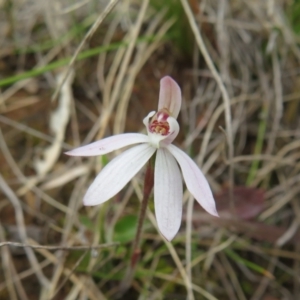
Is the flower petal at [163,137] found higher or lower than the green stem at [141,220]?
higher

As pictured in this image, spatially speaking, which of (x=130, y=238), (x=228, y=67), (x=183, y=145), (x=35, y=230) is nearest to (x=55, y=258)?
(x=35, y=230)

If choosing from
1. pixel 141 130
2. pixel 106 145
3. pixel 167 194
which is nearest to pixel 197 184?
pixel 167 194

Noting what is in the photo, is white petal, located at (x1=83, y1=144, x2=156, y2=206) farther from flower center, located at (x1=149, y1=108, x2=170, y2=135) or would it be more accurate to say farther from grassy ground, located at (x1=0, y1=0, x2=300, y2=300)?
grassy ground, located at (x1=0, y1=0, x2=300, y2=300)

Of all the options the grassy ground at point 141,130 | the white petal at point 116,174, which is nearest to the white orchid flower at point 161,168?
the white petal at point 116,174

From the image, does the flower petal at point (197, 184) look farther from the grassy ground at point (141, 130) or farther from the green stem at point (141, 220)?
the grassy ground at point (141, 130)

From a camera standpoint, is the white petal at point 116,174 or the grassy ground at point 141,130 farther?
the grassy ground at point 141,130

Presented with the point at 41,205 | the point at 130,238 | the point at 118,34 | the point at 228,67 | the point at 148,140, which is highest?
the point at 118,34

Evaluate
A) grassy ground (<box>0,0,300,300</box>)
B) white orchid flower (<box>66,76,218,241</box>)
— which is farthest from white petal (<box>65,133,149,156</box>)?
grassy ground (<box>0,0,300,300</box>)

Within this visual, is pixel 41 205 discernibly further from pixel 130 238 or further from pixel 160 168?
pixel 160 168
